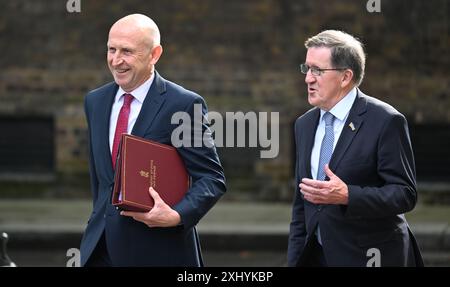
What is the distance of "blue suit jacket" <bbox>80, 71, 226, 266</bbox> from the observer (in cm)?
524

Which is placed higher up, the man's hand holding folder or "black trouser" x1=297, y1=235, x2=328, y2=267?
the man's hand holding folder

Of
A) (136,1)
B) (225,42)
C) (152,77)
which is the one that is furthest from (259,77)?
(152,77)

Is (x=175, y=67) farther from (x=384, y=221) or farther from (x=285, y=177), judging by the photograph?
(x=384, y=221)

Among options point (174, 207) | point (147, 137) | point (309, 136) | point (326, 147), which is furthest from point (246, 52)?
point (174, 207)

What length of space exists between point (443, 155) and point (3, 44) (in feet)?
18.4

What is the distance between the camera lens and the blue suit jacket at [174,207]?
17.2 feet

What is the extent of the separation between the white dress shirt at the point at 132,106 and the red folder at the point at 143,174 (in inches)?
10.1

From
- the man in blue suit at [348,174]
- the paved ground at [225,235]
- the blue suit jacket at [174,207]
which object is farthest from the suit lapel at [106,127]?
the paved ground at [225,235]

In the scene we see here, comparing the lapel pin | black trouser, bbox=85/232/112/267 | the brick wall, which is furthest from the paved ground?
the lapel pin

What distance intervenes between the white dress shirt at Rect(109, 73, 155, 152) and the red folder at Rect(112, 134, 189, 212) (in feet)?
0.84

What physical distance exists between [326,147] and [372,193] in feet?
1.34

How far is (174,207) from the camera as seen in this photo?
5.16 metres

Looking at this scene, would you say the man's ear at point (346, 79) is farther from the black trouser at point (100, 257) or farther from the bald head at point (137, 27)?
the black trouser at point (100, 257)

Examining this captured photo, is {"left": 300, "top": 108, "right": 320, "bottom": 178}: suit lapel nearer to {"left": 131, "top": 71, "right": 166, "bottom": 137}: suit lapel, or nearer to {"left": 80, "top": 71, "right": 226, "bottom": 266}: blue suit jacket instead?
{"left": 80, "top": 71, "right": 226, "bottom": 266}: blue suit jacket
